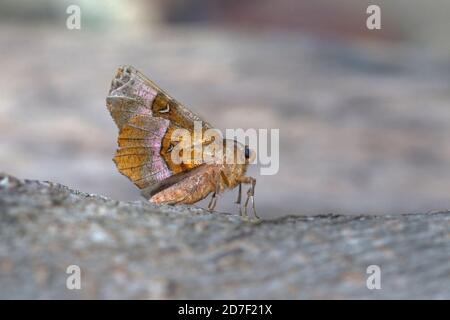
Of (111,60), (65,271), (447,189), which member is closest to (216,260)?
(65,271)

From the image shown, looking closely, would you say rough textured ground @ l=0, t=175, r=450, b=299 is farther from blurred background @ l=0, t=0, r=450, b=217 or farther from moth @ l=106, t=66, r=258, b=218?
blurred background @ l=0, t=0, r=450, b=217

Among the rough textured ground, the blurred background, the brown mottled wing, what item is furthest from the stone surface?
the rough textured ground

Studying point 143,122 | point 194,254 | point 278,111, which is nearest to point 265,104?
point 278,111

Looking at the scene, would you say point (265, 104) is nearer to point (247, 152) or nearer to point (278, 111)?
point (278, 111)

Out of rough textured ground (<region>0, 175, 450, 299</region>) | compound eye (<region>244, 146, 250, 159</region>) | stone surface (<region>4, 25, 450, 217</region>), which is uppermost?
stone surface (<region>4, 25, 450, 217</region>)

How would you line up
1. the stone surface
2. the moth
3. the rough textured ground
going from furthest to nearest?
the stone surface, the moth, the rough textured ground

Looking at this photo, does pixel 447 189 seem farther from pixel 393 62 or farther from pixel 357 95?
pixel 393 62
